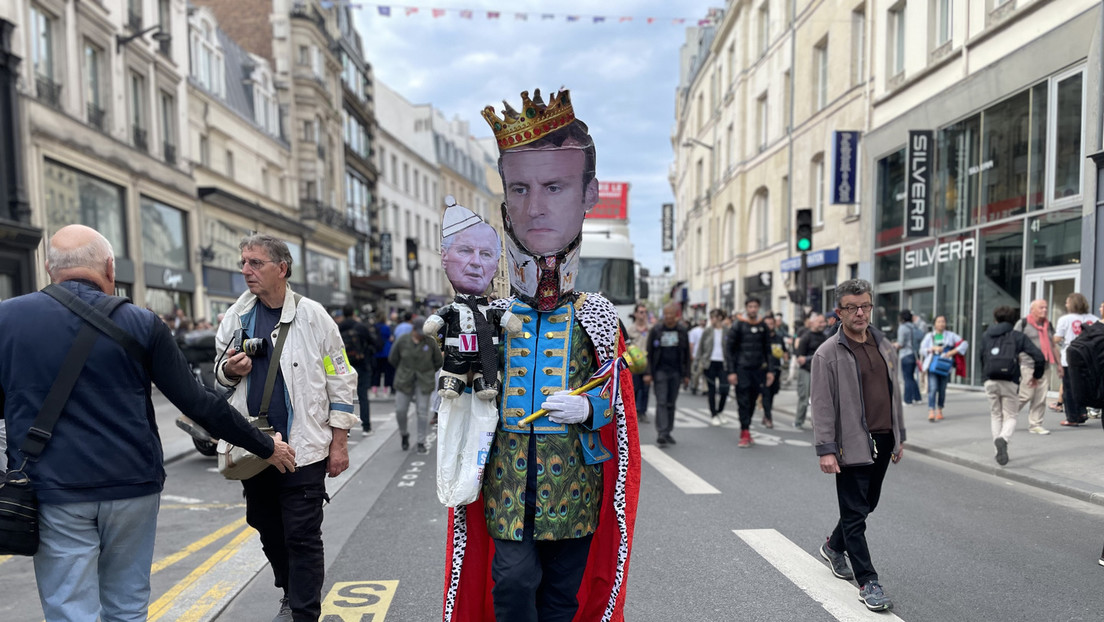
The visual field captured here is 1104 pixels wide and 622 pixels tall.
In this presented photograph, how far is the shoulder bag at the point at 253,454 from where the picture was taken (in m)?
3.09

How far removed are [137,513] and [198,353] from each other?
525 centimetres

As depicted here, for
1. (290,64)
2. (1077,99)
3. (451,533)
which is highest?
(290,64)

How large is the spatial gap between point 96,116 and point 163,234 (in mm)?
4023

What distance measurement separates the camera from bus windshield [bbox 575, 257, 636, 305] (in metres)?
13.5

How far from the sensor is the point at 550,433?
8.55ft

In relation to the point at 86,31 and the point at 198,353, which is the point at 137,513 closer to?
the point at 198,353

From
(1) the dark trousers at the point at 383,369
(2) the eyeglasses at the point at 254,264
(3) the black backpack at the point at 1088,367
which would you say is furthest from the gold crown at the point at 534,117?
(1) the dark trousers at the point at 383,369

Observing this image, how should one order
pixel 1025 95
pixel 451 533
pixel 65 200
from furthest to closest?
pixel 65 200, pixel 1025 95, pixel 451 533

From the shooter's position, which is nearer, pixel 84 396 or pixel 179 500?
pixel 84 396

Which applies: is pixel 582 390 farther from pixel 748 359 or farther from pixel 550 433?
pixel 748 359

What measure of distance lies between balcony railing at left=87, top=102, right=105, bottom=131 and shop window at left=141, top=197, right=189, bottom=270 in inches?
96.3

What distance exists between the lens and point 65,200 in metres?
15.1

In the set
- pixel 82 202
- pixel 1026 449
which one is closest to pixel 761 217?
pixel 1026 449

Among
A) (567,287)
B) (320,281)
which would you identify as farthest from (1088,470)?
(320,281)
